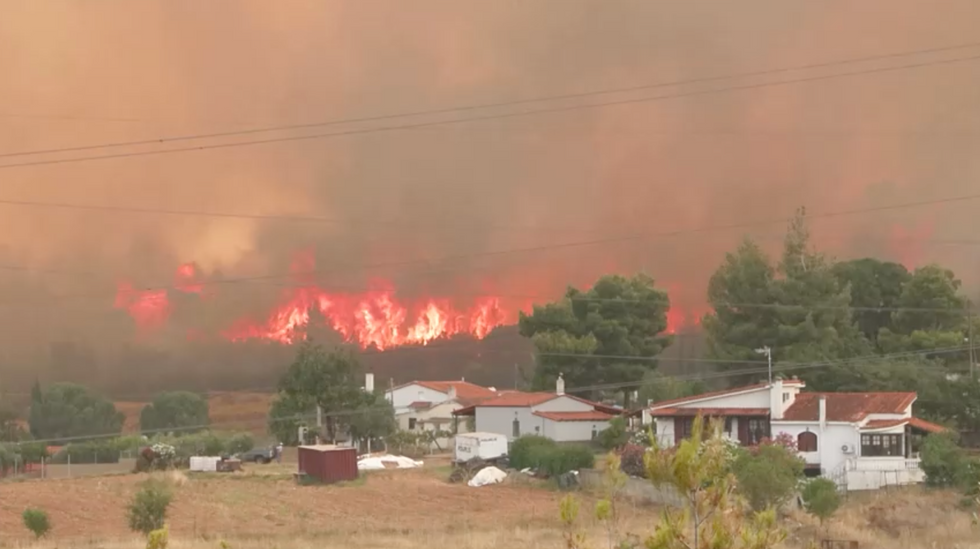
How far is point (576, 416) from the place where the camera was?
2825 inches

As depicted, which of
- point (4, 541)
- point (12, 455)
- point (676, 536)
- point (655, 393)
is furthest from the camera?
point (655, 393)

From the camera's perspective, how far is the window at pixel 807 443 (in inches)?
2203

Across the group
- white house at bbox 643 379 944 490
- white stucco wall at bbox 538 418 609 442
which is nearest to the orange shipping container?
white house at bbox 643 379 944 490

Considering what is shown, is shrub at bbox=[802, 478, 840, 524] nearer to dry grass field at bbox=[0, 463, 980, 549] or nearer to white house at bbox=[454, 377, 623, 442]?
dry grass field at bbox=[0, 463, 980, 549]

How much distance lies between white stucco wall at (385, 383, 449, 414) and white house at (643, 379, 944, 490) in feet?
119

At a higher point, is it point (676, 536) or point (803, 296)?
point (803, 296)

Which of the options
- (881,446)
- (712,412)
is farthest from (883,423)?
(712,412)

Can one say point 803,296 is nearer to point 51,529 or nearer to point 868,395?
point 868,395

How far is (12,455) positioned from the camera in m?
72.4

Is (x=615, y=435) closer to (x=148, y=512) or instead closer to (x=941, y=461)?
(x=941, y=461)

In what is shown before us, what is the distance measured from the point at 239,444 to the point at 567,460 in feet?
107

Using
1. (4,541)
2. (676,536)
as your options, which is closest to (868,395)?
(4,541)

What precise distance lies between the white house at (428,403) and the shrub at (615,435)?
2114 cm

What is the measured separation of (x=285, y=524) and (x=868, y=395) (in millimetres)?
33108
